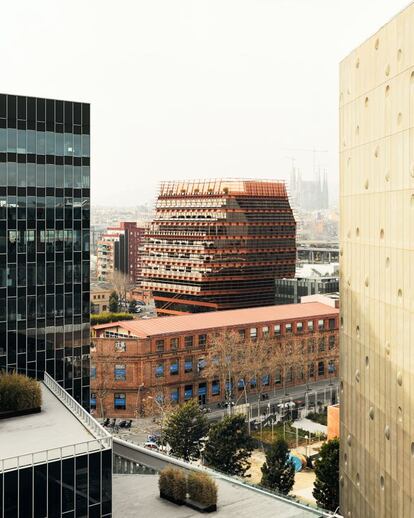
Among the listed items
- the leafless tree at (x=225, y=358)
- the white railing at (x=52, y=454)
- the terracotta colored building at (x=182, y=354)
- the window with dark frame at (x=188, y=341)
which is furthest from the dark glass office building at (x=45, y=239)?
the window with dark frame at (x=188, y=341)

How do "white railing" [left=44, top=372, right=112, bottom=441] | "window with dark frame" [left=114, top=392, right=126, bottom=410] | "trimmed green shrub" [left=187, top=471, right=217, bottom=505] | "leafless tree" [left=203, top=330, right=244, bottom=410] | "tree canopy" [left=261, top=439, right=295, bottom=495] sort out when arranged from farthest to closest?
"leafless tree" [left=203, top=330, right=244, bottom=410], "window with dark frame" [left=114, top=392, right=126, bottom=410], "tree canopy" [left=261, top=439, right=295, bottom=495], "trimmed green shrub" [left=187, top=471, right=217, bottom=505], "white railing" [left=44, top=372, right=112, bottom=441]

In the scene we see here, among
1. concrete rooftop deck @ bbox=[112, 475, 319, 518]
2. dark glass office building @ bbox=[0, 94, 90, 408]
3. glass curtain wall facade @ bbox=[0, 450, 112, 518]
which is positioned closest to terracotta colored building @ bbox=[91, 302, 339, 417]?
dark glass office building @ bbox=[0, 94, 90, 408]

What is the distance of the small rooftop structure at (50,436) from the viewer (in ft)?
114

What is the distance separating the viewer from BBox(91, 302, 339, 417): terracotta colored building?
96.1 meters

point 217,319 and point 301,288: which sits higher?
point 301,288

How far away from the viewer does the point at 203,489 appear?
1539 inches

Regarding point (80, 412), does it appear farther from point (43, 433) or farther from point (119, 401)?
point (119, 401)

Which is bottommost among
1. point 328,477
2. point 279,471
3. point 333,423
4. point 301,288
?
point 279,471

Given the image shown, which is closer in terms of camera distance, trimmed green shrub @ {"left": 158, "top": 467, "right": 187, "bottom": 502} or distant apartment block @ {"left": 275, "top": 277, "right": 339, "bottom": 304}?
trimmed green shrub @ {"left": 158, "top": 467, "right": 187, "bottom": 502}

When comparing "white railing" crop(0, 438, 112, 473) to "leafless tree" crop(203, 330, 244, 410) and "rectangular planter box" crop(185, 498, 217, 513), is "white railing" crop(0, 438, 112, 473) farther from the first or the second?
"leafless tree" crop(203, 330, 244, 410)

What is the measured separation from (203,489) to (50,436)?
8.29 meters

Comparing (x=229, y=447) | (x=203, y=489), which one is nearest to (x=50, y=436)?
(x=203, y=489)

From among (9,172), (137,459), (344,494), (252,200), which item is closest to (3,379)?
(137,459)

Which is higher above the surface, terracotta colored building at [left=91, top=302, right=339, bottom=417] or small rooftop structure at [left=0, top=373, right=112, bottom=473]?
small rooftop structure at [left=0, top=373, right=112, bottom=473]
